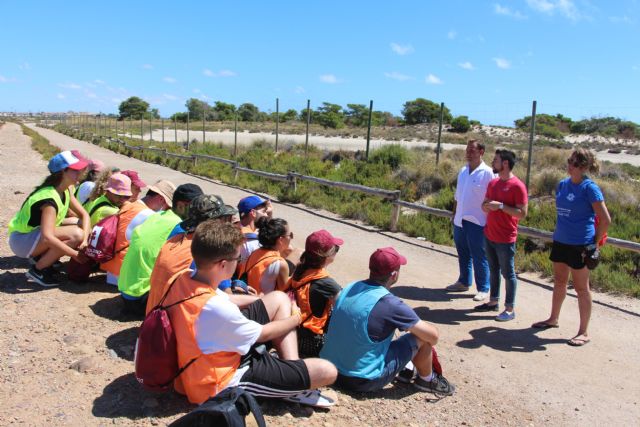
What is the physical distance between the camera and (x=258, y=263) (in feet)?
14.8

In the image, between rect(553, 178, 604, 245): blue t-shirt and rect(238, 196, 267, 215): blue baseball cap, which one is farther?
rect(238, 196, 267, 215): blue baseball cap

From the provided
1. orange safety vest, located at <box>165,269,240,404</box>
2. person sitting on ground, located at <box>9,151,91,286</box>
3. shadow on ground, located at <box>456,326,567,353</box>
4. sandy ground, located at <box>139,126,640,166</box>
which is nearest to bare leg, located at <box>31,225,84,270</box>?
person sitting on ground, located at <box>9,151,91,286</box>

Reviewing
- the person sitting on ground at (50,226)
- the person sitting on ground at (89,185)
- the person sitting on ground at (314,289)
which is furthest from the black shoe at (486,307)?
the person sitting on ground at (89,185)

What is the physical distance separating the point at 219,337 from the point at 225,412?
1.58ft

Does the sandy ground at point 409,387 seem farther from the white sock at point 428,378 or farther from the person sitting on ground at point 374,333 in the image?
the person sitting on ground at point 374,333

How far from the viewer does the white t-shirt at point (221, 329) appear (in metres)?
3.12

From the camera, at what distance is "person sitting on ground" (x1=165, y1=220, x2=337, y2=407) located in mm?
3141

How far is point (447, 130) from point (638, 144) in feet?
57.6

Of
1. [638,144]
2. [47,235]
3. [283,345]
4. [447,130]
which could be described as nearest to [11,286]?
[47,235]

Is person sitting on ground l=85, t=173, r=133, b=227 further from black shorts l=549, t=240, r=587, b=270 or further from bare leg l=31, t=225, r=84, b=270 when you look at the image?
black shorts l=549, t=240, r=587, b=270

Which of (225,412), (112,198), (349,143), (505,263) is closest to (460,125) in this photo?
(349,143)

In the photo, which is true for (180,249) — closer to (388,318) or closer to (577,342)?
(388,318)

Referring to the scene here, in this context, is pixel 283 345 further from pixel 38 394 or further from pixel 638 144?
pixel 638 144

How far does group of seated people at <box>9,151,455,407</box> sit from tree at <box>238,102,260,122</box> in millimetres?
81814
